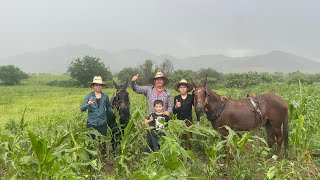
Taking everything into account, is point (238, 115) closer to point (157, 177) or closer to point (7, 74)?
point (157, 177)

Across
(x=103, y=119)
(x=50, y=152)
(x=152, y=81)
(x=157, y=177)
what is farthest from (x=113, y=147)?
(x=157, y=177)

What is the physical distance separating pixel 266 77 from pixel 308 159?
153ft

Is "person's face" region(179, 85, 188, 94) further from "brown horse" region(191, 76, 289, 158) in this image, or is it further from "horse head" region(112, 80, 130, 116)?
"horse head" region(112, 80, 130, 116)

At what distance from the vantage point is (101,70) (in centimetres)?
5319

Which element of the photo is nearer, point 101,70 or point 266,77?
point 266,77

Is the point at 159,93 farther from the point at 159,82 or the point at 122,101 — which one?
the point at 122,101

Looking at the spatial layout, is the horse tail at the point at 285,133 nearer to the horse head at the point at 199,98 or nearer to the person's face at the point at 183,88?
the horse head at the point at 199,98

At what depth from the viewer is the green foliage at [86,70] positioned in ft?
163

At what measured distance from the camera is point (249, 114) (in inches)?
264

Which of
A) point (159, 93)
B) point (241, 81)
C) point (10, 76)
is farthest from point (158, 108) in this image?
point (10, 76)

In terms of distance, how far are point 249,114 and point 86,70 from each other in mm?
45901

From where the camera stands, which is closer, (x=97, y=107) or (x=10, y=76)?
(x=97, y=107)

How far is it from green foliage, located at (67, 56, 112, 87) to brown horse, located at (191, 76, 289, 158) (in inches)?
1742

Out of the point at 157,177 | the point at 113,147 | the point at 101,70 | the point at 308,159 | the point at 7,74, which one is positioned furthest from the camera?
the point at 101,70
